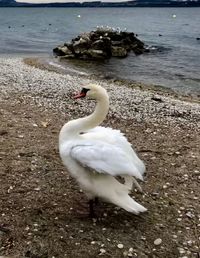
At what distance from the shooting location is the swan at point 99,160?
613cm

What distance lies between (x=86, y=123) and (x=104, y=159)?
0.82 m

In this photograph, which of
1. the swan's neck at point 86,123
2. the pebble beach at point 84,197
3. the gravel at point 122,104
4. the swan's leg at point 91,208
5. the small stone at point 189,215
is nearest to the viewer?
the pebble beach at point 84,197

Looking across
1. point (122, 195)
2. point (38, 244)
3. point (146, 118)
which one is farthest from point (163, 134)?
point (38, 244)

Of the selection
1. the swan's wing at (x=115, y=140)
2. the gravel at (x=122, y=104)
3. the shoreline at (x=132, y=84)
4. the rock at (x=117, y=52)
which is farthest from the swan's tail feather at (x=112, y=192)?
the rock at (x=117, y=52)

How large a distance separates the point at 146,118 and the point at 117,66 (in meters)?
20.3

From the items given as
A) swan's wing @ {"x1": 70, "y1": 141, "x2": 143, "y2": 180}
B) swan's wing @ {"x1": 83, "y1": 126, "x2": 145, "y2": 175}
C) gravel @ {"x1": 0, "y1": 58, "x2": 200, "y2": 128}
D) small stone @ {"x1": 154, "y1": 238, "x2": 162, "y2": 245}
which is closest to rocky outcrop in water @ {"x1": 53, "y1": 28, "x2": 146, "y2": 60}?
gravel @ {"x1": 0, "y1": 58, "x2": 200, "y2": 128}

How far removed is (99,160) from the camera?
6.15 m

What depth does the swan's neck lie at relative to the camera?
6629mm

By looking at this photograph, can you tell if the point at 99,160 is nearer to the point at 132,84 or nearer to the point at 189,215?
the point at 189,215

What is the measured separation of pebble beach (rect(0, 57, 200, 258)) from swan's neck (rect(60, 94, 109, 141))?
1.31 metres

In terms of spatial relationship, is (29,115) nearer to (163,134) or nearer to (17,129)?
(17,129)

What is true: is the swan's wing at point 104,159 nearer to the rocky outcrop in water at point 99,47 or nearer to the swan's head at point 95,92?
the swan's head at point 95,92

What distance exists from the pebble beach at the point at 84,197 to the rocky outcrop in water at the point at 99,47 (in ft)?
79.3

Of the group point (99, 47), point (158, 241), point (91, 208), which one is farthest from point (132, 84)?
point (158, 241)
